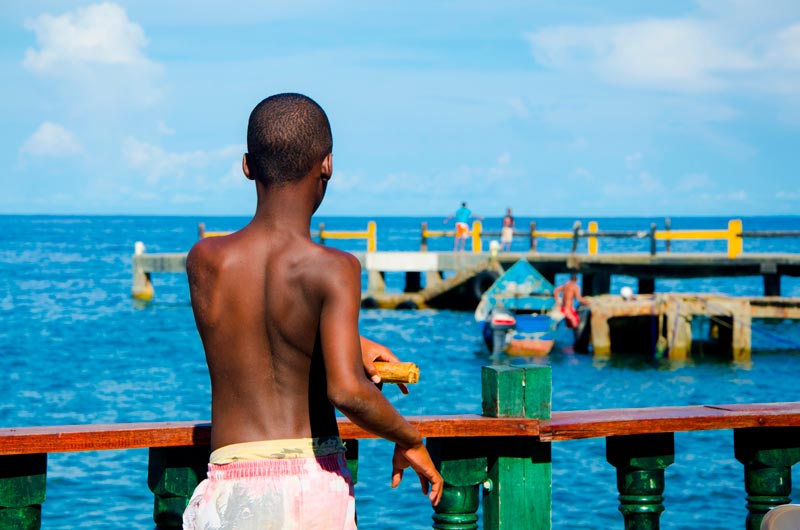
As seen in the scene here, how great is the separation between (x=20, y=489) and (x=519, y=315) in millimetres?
23928

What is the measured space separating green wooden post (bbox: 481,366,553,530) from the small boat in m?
22.3

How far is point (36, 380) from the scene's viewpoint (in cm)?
2431

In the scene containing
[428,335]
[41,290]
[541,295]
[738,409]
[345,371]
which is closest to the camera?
[345,371]

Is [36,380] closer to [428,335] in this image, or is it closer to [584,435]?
[428,335]

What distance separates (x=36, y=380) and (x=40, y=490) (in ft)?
73.2

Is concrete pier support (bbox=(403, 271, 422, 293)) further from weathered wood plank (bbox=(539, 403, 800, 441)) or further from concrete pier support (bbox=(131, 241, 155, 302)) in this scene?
weathered wood plank (bbox=(539, 403, 800, 441))

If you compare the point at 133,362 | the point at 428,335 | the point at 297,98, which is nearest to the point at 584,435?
the point at 297,98

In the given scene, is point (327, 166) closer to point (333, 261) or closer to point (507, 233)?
point (333, 261)

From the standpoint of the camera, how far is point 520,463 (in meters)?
3.74

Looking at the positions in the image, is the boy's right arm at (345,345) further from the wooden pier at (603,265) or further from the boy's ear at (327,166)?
the wooden pier at (603,265)

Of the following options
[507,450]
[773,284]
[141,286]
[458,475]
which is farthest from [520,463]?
[141,286]

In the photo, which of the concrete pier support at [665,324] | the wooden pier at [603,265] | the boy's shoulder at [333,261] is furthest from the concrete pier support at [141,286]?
the boy's shoulder at [333,261]

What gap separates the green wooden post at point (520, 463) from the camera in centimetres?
368

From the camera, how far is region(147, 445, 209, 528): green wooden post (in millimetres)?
3430
